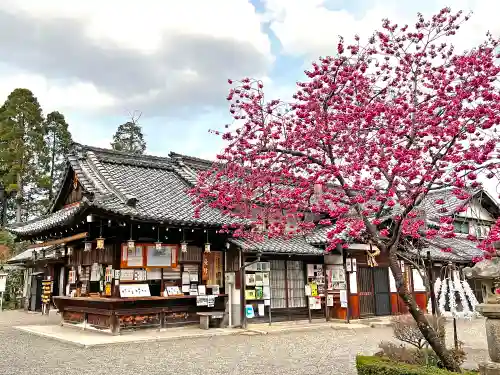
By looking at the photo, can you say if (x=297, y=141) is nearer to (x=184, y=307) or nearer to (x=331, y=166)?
(x=331, y=166)

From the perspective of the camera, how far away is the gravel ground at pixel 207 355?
360 inches

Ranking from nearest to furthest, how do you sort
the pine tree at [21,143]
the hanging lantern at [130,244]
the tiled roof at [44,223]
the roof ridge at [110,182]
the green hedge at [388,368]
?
the green hedge at [388,368] < the hanging lantern at [130,244] < the roof ridge at [110,182] < the tiled roof at [44,223] < the pine tree at [21,143]

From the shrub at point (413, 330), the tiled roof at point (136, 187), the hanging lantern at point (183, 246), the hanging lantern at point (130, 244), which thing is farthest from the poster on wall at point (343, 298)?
the shrub at point (413, 330)

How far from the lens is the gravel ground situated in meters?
9.14

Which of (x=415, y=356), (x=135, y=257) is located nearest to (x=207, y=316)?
(x=135, y=257)

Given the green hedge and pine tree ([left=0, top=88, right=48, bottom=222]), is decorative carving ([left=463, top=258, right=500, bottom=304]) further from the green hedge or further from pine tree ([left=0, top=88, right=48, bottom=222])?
pine tree ([left=0, top=88, right=48, bottom=222])

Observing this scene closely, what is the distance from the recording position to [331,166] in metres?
7.66

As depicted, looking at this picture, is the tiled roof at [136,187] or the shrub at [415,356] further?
the tiled roof at [136,187]

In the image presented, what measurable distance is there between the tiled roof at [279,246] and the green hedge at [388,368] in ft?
26.5

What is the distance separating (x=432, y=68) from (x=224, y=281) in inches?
430

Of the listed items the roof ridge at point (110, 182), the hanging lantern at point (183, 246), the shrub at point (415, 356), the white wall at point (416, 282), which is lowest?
the shrub at point (415, 356)

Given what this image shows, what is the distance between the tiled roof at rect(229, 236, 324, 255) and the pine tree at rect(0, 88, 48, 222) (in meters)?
26.1

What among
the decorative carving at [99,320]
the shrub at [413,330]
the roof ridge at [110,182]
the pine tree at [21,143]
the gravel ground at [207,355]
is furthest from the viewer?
the pine tree at [21,143]

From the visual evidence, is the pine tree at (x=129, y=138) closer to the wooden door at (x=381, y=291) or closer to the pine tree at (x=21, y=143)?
the pine tree at (x=21, y=143)
